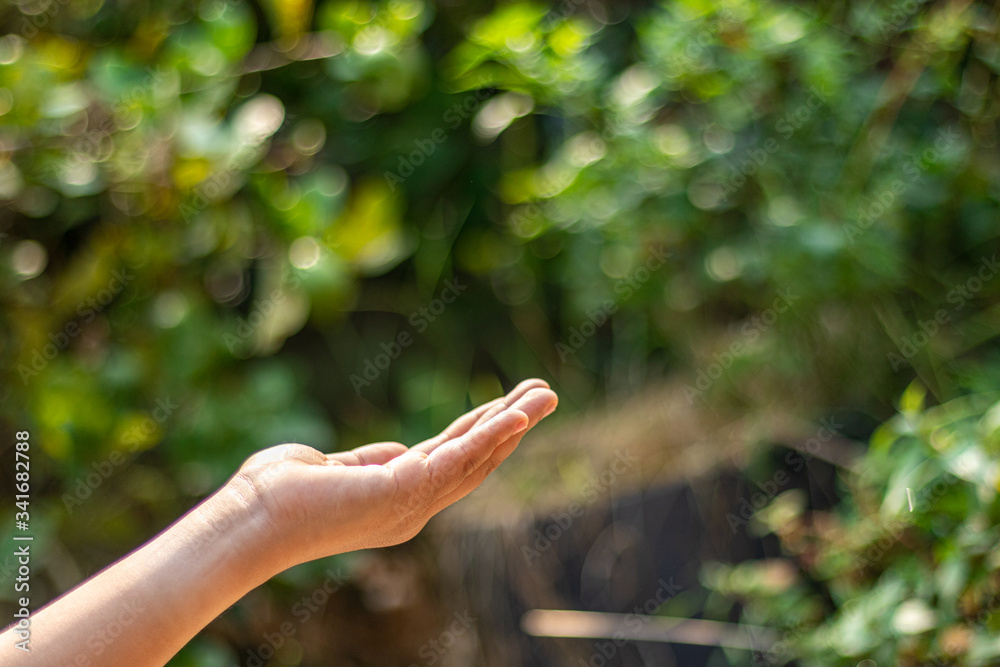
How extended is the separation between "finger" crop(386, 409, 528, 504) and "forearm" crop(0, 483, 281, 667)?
13 cm

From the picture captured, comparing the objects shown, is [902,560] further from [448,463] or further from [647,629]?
[448,463]

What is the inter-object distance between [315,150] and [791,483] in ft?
3.65

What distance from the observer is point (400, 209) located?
1590 millimetres

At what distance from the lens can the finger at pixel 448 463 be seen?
25.8 inches

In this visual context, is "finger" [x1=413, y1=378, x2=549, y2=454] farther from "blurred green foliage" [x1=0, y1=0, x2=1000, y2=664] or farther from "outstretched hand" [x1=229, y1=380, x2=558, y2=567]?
"blurred green foliage" [x1=0, y1=0, x2=1000, y2=664]

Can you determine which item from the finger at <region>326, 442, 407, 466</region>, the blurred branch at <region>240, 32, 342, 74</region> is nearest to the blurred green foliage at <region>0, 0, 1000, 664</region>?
the blurred branch at <region>240, 32, 342, 74</region>

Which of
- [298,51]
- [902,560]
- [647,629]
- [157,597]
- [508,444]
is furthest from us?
[298,51]

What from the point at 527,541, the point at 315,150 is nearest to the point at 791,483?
the point at 527,541

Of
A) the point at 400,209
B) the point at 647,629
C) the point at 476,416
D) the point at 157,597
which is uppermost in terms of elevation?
the point at 157,597

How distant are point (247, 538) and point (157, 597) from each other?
3.2 inches

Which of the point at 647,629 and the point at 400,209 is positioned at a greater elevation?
the point at 400,209

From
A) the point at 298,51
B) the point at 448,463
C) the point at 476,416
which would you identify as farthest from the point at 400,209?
the point at 448,463

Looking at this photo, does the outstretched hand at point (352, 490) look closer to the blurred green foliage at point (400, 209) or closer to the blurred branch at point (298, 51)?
the blurred green foliage at point (400, 209)

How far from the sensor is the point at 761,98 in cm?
122
